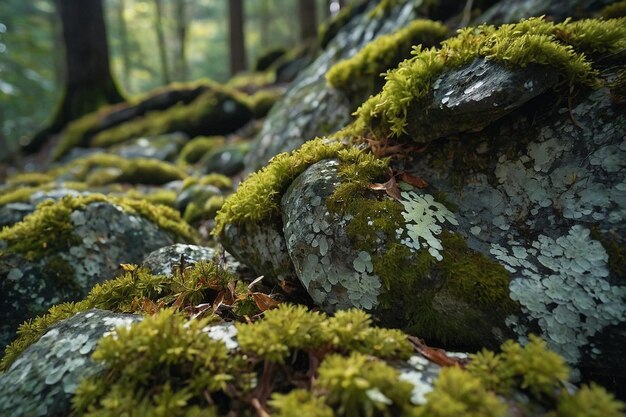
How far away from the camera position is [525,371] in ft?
5.51

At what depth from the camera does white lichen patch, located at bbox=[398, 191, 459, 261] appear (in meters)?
2.46

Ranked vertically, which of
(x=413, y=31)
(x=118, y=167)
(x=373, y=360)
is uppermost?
(x=413, y=31)

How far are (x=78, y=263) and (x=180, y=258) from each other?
1.16m

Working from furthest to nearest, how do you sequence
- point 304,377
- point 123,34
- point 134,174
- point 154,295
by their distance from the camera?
point 123,34
point 134,174
point 154,295
point 304,377

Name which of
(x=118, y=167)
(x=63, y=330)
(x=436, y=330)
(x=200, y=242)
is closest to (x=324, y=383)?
(x=436, y=330)

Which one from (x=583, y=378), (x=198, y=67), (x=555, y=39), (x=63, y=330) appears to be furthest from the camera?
(x=198, y=67)

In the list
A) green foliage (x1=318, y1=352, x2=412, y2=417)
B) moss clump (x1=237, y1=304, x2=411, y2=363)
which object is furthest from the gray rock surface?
green foliage (x1=318, y1=352, x2=412, y2=417)

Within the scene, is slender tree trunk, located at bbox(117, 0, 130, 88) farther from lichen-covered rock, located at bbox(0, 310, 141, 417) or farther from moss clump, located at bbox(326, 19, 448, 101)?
lichen-covered rock, located at bbox(0, 310, 141, 417)

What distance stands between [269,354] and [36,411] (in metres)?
1.22

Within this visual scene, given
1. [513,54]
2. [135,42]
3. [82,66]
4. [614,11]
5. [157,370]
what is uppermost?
[135,42]

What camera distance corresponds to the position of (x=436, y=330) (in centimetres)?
233

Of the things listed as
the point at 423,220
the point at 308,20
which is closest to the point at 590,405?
the point at 423,220

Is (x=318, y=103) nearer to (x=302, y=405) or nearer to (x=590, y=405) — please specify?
(x=302, y=405)

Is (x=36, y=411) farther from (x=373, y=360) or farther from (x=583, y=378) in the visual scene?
(x=583, y=378)
